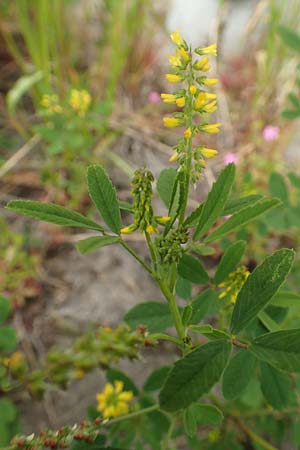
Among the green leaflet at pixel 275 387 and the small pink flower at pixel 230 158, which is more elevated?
the small pink flower at pixel 230 158

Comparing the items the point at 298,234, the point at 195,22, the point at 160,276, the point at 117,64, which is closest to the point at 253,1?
the point at 195,22

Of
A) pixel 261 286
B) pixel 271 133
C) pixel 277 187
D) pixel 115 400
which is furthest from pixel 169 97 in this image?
pixel 271 133

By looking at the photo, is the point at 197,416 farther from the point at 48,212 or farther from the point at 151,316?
the point at 48,212

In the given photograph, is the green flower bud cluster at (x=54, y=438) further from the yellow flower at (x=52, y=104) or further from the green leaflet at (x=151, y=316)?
the yellow flower at (x=52, y=104)

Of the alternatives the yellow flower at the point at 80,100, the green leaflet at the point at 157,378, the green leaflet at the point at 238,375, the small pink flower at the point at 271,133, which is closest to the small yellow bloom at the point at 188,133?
the green leaflet at the point at 238,375

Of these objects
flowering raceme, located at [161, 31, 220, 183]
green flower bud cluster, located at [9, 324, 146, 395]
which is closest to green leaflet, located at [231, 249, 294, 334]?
flowering raceme, located at [161, 31, 220, 183]

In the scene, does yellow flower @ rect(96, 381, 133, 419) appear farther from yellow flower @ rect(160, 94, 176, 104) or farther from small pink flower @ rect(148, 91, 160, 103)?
small pink flower @ rect(148, 91, 160, 103)

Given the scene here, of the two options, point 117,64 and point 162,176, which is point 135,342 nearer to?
point 162,176
